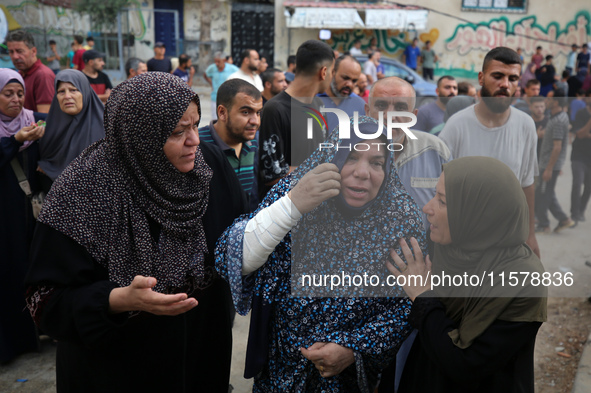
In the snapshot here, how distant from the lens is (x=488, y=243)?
154cm

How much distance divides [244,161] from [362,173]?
6.53 feet

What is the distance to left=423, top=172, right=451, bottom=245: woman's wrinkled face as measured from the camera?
160cm

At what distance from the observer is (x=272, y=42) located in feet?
63.3

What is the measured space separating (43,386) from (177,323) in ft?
6.05

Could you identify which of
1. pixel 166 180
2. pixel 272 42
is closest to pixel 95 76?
pixel 166 180

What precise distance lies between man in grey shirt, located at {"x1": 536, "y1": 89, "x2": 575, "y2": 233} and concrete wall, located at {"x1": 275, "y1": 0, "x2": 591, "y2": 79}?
46.1ft

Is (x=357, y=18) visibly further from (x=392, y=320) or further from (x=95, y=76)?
(x=392, y=320)

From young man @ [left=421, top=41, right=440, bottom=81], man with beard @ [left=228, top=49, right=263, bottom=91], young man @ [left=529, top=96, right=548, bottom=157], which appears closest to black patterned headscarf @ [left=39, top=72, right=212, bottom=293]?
young man @ [left=529, top=96, right=548, bottom=157]

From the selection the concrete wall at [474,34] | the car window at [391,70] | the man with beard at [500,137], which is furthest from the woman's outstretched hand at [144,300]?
the concrete wall at [474,34]

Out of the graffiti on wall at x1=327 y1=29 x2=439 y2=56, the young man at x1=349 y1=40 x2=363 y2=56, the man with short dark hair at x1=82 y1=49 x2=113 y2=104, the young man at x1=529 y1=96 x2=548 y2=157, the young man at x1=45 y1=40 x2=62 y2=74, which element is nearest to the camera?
the young man at x1=529 y1=96 x2=548 y2=157

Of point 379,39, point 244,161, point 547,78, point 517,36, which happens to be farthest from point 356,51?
point 244,161

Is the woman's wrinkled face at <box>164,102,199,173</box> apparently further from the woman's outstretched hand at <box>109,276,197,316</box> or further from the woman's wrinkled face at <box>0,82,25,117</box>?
the woman's wrinkled face at <box>0,82,25,117</box>

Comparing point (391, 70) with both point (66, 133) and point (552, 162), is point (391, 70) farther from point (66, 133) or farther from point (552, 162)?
point (66, 133)

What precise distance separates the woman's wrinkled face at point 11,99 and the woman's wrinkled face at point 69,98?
0.79 ft
